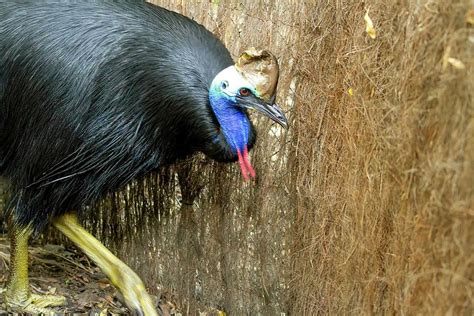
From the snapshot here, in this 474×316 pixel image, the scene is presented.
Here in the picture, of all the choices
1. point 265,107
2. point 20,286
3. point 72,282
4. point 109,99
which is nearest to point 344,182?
point 265,107

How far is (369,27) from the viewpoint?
3053 mm

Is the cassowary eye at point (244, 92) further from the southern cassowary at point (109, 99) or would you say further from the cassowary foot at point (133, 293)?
the cassowary foot at point (133, 293)

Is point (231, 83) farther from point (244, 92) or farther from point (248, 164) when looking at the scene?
point (248, 164)

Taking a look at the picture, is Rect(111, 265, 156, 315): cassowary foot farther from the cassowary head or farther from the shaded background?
the cassowary head

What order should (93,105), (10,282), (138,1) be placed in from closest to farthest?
(93,105)
(138,1)
(10,282)

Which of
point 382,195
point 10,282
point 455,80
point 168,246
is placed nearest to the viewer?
point 455,80

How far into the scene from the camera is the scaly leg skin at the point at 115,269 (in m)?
3.68

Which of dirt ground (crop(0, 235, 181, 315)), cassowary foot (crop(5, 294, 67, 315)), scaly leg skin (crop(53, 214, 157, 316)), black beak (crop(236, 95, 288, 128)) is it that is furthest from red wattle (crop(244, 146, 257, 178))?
cassowary foot (crop(5, 294, 67, 315))

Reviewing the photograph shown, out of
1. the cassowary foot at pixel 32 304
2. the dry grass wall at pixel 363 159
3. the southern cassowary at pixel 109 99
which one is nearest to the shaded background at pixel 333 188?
the dry grass wall at pixel 363 159

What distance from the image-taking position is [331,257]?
3.45 metres

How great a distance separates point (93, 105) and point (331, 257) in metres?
1.21

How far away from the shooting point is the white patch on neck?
3451mm

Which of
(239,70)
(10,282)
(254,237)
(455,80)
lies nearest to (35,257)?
(10,282)

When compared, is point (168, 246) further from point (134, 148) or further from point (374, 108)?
point (374, 108)
